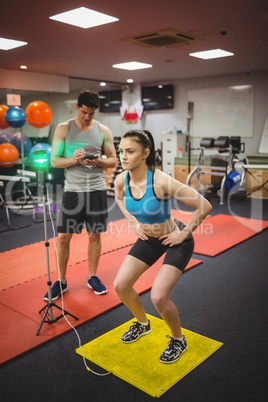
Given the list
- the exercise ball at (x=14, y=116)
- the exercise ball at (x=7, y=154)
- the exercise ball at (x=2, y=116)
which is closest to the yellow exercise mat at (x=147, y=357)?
the exercise ball at (x=7, y=154)

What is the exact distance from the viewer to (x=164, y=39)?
181 inches

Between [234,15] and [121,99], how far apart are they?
20.2ft

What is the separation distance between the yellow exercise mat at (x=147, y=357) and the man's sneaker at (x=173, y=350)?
0.02 meters

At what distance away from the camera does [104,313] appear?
2.60m

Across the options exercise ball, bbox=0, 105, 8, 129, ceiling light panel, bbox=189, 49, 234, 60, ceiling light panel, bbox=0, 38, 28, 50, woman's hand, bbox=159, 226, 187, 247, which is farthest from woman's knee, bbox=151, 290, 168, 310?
exercise ball, bbox=0, 105, 8, 129

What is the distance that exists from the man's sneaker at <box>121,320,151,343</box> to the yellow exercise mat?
0.08 ft

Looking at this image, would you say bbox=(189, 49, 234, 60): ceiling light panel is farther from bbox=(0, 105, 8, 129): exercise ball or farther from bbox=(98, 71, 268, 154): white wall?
bbox=(0, 105, 8, 129): exercise ball

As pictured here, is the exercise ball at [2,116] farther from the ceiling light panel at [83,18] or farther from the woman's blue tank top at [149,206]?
the woman's blue tank top at [149,206]

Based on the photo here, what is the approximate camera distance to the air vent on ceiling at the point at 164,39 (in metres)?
4.32

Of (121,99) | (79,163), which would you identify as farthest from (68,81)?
(79,163)

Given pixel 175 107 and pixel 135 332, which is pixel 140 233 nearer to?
pixel 135 332

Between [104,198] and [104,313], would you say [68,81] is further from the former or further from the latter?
[104,313]

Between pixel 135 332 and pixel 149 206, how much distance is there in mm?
853

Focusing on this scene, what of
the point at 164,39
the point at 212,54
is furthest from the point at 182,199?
the point at 212,54
